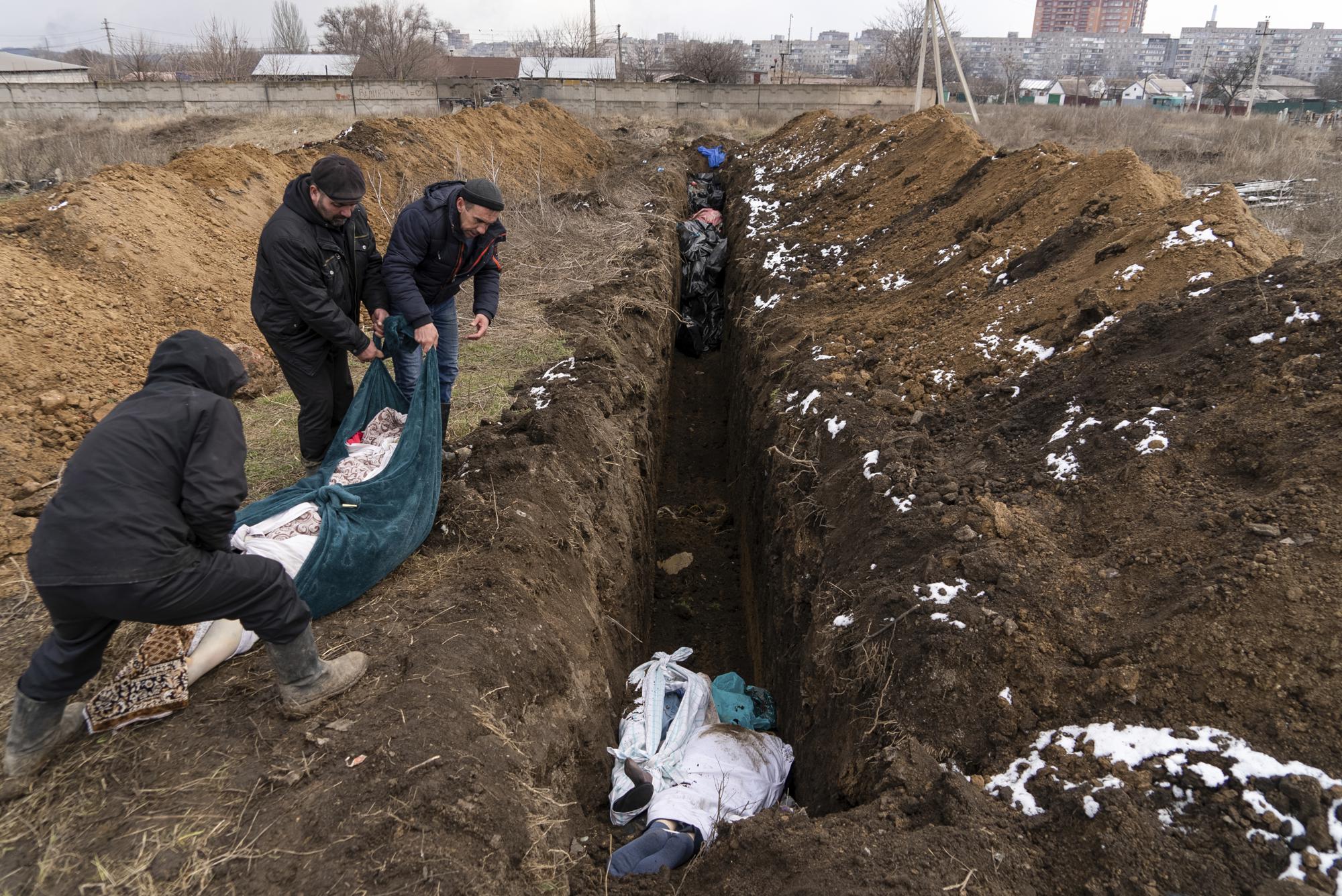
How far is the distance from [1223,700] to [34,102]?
116 ft

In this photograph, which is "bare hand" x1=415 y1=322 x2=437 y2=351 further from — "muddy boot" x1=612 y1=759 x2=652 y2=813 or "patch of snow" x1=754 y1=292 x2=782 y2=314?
"patch of snow" x1=754 y1=292 x2=782 y2=314

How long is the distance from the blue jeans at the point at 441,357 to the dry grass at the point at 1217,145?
10283 millimetres

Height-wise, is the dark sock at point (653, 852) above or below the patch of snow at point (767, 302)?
below

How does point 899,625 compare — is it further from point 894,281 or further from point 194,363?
point 894,281

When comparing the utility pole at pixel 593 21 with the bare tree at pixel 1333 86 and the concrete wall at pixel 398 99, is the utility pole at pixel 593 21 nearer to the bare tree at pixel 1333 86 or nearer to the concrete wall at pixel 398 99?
the concrete wall at pixel 398 99

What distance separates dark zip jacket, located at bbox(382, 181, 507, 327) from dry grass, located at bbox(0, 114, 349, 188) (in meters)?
12.4

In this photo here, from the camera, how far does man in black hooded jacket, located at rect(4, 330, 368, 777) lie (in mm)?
2211

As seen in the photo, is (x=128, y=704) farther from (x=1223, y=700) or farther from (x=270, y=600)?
(x=1223, y=700)

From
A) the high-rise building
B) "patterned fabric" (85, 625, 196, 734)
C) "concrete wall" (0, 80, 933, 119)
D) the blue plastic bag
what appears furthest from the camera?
the high-rise building

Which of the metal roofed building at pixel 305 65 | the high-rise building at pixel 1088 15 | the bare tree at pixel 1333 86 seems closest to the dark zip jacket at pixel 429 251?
the metal roofed building at pixel 305 65

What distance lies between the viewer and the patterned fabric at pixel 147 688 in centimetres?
263

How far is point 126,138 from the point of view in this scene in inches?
759

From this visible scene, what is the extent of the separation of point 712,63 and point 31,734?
40375 millimetres

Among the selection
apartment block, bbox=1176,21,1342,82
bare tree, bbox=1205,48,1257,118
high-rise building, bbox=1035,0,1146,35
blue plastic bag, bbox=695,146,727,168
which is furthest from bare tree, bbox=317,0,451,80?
high-rise building, bbox=1035,0,1146,35
